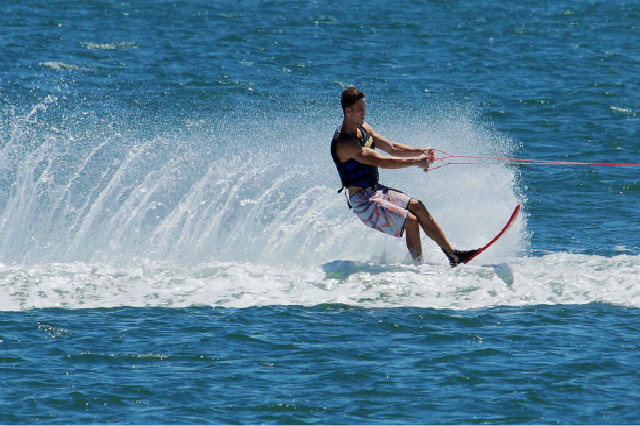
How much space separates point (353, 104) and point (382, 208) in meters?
1.18

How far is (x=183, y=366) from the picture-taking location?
8180 millimetres

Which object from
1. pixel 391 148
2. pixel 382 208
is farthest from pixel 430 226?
pixel 391 148

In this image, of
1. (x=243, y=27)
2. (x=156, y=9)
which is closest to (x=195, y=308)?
(x=243, y=27)

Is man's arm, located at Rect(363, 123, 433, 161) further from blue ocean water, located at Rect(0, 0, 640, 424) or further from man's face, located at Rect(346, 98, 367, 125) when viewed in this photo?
blue ocean water, located at Rect(0, 0, 640, 424)

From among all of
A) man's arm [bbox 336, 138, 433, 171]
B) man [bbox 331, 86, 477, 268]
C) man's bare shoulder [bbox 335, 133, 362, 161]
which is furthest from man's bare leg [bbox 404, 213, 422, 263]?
man's bare shoulder [bbox 335, 133, 362, 161]

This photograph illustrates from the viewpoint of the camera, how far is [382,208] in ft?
33.8

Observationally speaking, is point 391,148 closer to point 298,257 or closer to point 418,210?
point 418,210

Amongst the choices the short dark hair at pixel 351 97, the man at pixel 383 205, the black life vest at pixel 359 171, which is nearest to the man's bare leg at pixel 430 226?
the man at pixel 383 205

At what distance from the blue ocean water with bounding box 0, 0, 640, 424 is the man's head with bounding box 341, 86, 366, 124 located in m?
1.68

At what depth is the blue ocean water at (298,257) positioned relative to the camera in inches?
304

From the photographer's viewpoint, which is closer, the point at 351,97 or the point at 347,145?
the point at 351,97

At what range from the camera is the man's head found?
9.79 meters

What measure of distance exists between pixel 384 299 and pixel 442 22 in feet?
73.5

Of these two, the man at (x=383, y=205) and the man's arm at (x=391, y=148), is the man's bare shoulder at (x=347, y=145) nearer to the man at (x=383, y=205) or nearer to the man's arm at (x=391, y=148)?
the man at (x=383, y=205)
